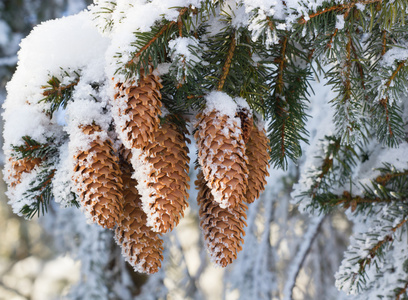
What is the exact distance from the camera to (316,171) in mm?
1207

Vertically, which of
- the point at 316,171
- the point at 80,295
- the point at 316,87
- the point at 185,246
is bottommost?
the point at 185,246

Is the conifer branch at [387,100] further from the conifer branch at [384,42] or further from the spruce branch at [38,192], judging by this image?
the spruce branch at [38,192]

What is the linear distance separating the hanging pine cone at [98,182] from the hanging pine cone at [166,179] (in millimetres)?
60

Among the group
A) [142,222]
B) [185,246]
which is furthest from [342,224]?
[142,222]

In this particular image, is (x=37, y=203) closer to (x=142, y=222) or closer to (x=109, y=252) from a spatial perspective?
(x=142, y=222)

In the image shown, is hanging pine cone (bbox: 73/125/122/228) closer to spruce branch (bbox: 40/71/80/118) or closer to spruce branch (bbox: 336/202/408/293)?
spruce branch (bbox: 40/71/80/118)

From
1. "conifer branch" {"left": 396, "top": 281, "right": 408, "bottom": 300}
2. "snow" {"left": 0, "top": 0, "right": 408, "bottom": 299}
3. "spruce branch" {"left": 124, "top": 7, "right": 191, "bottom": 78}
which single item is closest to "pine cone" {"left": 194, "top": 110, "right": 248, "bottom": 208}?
"snow" {"left": 0, "top": 0, "right": 408, "bottom": 299}

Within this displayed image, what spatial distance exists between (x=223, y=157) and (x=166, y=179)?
109mm

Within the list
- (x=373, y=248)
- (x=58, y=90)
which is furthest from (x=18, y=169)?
(x=373, y=248)

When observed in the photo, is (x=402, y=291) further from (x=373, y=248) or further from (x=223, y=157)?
(x=223, y=157)

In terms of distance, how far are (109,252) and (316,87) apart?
1.38 metres

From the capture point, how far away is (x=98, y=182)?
2.02 ft

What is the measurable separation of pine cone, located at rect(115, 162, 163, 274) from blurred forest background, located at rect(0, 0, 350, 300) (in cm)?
102

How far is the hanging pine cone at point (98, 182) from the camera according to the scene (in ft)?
2.00
